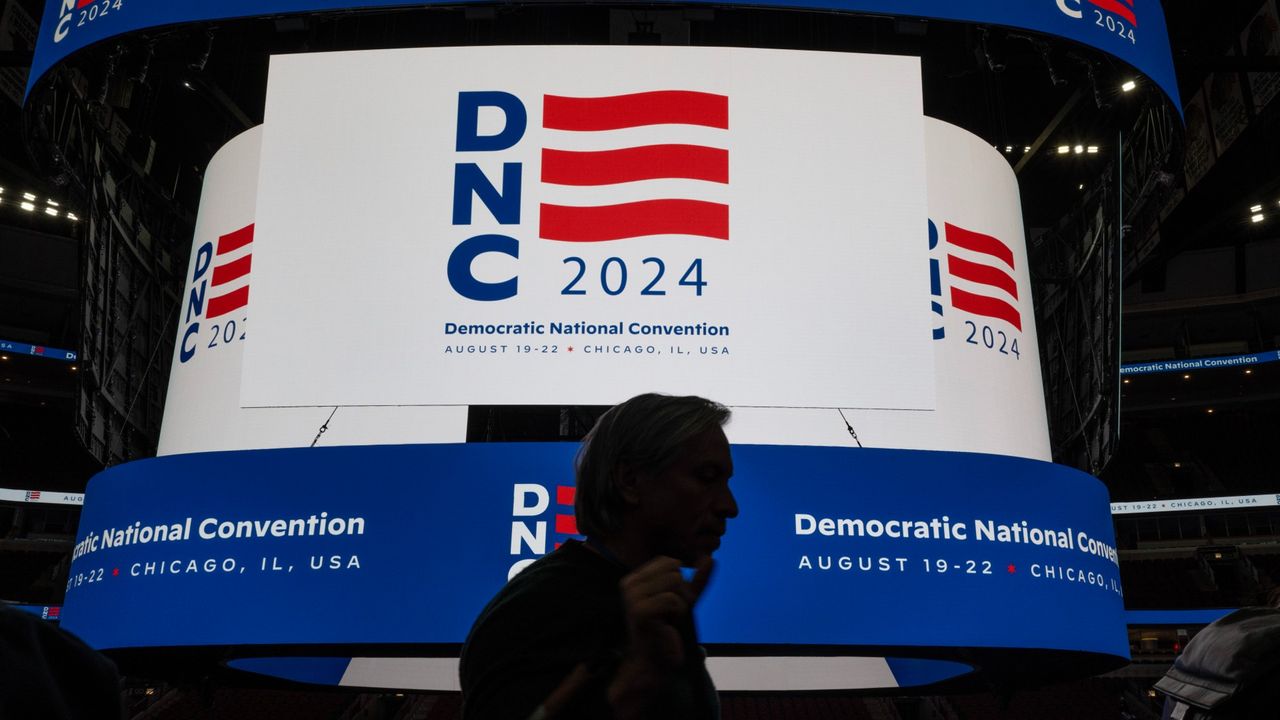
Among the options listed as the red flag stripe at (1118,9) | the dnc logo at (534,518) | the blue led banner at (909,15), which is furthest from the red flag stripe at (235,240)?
the red flag stripe at (1118,9)

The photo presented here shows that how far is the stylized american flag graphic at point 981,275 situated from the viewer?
264 inches

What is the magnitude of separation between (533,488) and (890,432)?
7.45 feet

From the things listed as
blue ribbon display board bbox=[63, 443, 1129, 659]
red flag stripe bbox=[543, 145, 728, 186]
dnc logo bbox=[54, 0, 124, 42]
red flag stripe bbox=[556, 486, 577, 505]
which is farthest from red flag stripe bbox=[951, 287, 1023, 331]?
dnc logo bbox=[54, 0, 124, 42]

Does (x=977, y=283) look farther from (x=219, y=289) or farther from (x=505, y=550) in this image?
(x=219, y=289)

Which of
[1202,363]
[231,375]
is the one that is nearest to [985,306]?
[231,375]

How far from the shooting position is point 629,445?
1.35 metres

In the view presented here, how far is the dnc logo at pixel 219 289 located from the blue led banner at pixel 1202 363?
21.5 m

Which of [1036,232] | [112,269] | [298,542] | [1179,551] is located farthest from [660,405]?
[1179,551]

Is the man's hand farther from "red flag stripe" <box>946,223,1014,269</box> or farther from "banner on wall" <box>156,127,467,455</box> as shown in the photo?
"red flag stripe" <box>946,223,1014,269</box>

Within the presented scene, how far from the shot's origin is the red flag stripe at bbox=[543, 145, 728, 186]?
6.15 meters

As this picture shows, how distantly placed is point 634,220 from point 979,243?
2482 millimetres

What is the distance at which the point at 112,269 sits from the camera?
775 cm

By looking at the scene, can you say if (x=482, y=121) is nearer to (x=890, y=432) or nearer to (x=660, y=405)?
(x=890, y=432)

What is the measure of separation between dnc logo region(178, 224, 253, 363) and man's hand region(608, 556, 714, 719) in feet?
20.3
